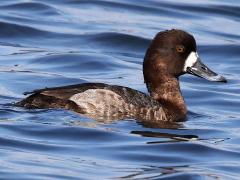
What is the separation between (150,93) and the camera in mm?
13422

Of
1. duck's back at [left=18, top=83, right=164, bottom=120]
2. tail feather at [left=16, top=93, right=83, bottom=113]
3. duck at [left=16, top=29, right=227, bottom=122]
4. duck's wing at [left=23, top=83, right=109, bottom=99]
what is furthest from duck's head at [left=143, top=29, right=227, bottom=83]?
tail feather at [left=16, top=93, right=83, bottom=113]

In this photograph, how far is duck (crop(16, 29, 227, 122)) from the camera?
12492mm

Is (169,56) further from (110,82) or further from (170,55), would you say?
(110,82)

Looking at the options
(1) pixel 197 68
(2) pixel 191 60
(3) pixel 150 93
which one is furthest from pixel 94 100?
(1) pixel 197 68

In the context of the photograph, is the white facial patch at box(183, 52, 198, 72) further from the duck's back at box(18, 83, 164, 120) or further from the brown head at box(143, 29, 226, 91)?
the duck's back at box(18, 83, 164, 120)

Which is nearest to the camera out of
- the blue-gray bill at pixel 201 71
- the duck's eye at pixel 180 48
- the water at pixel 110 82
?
the water at pixel 110 82

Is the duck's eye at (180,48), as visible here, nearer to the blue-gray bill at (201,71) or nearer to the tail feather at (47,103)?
the blue-gray bill at (201,71)

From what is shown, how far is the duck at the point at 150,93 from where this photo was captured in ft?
41.0

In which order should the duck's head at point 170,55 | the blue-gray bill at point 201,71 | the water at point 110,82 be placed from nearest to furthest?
the water at point 110,82, the duck's head at point 170,55, the blue-gray bill at point 201,71

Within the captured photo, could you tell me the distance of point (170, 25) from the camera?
19547 millimetres

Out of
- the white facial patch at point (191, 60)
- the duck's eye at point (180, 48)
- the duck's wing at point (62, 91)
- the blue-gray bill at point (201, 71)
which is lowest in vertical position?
the duck's wing at point (62, 91)

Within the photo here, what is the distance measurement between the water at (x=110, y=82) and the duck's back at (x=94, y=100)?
0.39 feet

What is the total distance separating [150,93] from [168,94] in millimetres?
218

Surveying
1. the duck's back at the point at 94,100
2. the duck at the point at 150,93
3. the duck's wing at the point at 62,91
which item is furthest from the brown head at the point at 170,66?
the duck's wing at the point at 62,91
